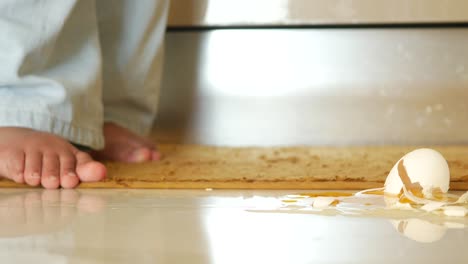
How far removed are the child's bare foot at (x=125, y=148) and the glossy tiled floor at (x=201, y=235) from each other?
1.07 ft

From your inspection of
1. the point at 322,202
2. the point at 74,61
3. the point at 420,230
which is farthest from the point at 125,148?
the point at 420,230

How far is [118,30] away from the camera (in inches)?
46.1

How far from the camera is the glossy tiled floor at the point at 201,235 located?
0.46 m

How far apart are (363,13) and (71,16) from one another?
53cm

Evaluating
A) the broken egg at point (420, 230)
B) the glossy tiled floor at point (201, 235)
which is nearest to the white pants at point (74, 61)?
the glossy tiled floor at point (201, 235)

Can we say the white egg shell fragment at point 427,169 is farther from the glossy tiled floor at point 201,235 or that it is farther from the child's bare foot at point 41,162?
the child's bare foot at point 41,162

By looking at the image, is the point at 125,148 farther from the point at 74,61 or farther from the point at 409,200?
the point at 409,200

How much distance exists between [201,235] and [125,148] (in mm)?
547

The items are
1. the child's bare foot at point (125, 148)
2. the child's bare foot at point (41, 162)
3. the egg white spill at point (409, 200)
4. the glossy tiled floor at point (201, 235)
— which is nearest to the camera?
the glossy tiled floor at point (201, 235)

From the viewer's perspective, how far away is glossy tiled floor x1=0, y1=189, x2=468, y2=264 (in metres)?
0.46

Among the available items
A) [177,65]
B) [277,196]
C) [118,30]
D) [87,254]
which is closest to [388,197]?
[277,196]

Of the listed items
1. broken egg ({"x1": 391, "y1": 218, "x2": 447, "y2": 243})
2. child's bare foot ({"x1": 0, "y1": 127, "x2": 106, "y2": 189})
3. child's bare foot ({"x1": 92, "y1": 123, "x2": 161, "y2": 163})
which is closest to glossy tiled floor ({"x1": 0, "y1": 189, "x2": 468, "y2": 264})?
broken egg ({"x1": 391, "y1": 218, "x2": 447, "y2": 243})

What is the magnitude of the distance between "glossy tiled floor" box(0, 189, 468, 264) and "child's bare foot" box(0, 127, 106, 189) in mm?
108

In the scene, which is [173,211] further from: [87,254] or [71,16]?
[71,16]
